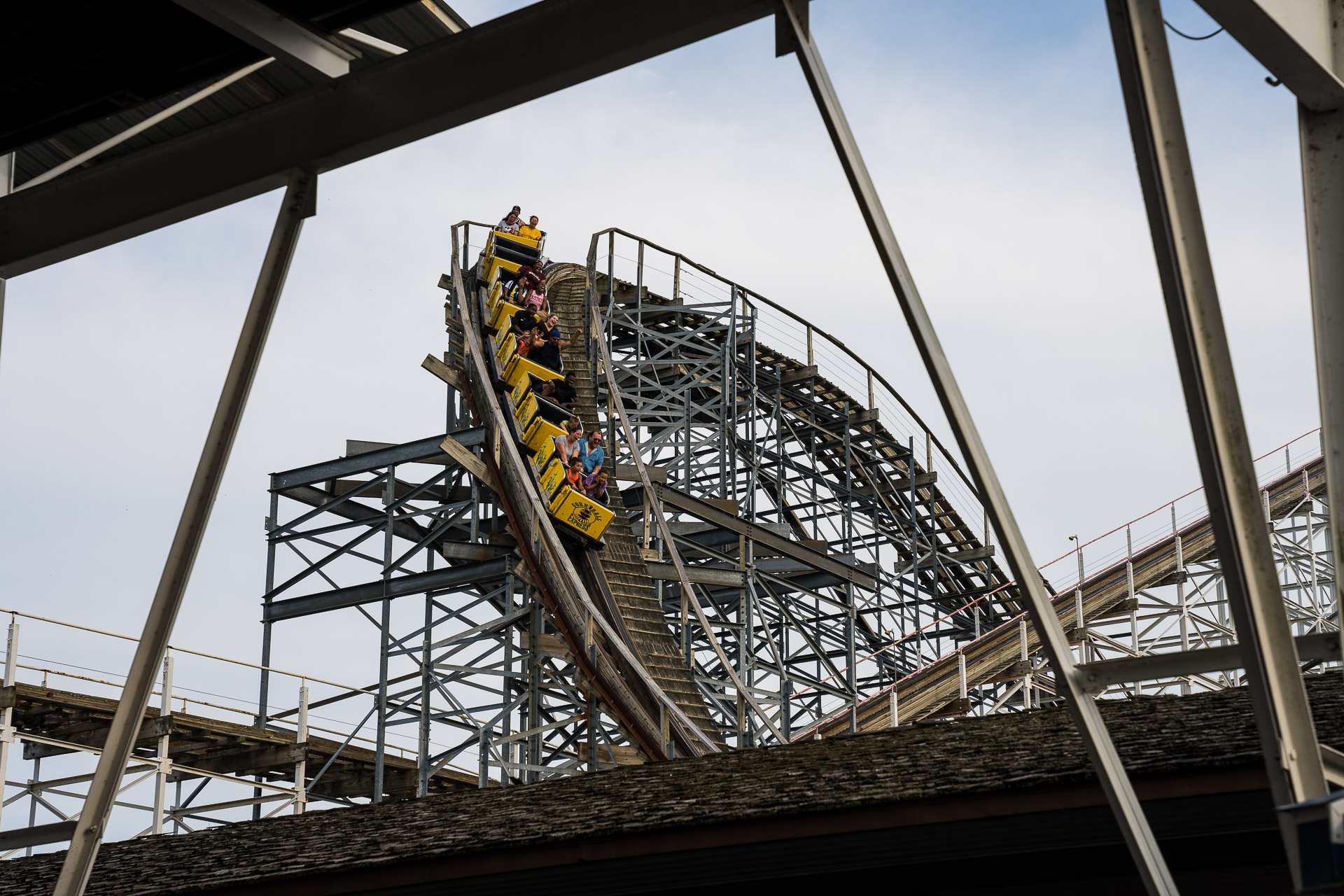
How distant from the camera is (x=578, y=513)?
15898 millimetres

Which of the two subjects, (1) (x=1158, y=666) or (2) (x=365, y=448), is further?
(2) (x=365, y=448)

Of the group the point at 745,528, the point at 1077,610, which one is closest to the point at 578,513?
the point at 745,528

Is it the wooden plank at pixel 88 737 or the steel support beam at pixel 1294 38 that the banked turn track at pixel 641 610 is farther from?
the steel support beam at pixel 1294 38

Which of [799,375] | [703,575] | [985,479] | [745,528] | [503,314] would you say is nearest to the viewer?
[985,479]

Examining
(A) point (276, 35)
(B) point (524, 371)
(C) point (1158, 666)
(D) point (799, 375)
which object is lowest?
(C) point (1158, 666)

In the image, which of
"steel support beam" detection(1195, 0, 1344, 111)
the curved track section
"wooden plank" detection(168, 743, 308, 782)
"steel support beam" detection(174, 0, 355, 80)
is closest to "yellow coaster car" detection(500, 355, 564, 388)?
the curved track section

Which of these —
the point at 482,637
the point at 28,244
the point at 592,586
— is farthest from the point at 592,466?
the point at 28,244

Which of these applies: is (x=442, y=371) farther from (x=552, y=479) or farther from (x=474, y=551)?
(x=474, y=551)

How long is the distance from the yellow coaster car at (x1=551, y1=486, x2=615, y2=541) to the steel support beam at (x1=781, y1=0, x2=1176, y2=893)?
1155cm

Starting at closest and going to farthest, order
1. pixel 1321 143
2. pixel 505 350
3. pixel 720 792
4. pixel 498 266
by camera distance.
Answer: pixel 1321 143 < pixel 720 792 < pixel 505 350 < pixel 498 266

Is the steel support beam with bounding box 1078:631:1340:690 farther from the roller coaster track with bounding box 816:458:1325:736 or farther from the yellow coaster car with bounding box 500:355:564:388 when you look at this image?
the yellow coaster car with bounding box 500:355:564:388

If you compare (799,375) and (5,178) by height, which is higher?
(799,375)

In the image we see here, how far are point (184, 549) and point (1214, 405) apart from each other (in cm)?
340

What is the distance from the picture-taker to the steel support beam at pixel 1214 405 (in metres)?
3.67
